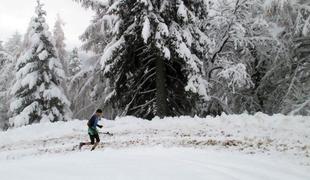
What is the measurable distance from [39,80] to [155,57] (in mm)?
12666

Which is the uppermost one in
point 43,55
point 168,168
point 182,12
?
point 182,12

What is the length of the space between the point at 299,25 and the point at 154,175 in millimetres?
13554

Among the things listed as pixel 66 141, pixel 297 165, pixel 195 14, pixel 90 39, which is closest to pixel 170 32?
pixel 195 14

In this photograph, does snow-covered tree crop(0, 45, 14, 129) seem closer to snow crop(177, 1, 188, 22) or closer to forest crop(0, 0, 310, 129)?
forest crop(0, 0, 310, 129)

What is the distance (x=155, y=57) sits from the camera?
2183 cm

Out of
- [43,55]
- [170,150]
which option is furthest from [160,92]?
[43,55]

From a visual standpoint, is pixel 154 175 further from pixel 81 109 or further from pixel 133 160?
pixel 81 109

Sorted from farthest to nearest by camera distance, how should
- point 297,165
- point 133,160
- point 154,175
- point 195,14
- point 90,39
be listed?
point 90,39
point 195,14
point 133,160
point 297,165
point 154,175

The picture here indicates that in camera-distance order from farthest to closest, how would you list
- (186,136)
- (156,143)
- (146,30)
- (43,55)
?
1. (43,55)
2. (146,30)
3. (186,136)
4. (156,143)

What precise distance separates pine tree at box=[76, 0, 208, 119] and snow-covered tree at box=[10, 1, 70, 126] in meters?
8.46

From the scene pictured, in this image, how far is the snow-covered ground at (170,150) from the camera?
9633mm

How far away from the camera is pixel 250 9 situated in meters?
28.2

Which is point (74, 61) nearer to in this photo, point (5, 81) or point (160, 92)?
point (5, 81)

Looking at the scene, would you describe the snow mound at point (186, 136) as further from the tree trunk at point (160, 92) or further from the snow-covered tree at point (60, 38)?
the snow-covered tree at point (60, 38)
